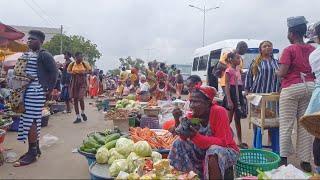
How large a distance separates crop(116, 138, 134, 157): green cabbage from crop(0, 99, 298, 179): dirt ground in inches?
26.5

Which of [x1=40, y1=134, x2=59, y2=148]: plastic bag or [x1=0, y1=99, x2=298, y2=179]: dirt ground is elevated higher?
[x1=40, y1=134, x2=59, y2=148]: plastic bag

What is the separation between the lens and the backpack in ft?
20.0

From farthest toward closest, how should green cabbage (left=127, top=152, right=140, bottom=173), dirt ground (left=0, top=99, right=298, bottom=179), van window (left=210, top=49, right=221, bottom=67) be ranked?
van window (left=210, top=49, right=221, bottom=67) < dirt ground (left=0, top=99, right=298, bottom=179) < green cabbage (left=127, top=152, right=140, bottom=173)

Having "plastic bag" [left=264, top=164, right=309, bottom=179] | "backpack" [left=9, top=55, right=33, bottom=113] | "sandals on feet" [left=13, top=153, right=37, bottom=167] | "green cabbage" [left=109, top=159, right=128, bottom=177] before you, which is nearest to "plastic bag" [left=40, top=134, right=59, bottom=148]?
"sandals on feet" [left=13, top=153, right=37, bottom=167]

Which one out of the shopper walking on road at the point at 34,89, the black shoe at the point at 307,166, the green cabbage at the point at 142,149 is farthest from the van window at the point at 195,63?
the green cabbage at the point at 142,149

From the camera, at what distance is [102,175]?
466 cm

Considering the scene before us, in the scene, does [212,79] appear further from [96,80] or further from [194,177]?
[194,177]

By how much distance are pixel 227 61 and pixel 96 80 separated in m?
16.4

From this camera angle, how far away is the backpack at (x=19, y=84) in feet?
20.0

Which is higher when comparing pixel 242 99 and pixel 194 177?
pixel 242 99

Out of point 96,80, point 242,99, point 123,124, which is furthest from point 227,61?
point 96,80

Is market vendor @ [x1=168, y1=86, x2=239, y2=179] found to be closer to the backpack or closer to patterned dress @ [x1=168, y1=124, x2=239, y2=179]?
patterned dress @ [x1=168, y1=124, x2=239, y2=179]

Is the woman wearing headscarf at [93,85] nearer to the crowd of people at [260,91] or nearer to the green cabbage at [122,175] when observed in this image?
the crowd of people at [260,91]

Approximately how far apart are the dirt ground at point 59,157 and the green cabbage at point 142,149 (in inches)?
34.4
